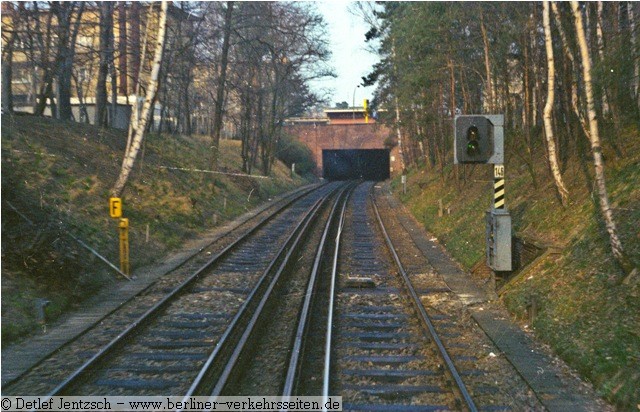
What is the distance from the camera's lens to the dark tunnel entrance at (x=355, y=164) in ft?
261

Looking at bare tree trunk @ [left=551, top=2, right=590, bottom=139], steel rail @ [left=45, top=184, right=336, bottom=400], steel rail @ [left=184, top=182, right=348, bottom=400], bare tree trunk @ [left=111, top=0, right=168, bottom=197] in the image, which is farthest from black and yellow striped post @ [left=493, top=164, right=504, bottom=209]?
bare tree trunk @ [left=111, top=0, right=168, bottom=197]

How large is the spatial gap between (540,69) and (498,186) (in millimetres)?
7917

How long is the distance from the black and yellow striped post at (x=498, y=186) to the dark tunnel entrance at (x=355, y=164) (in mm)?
63720

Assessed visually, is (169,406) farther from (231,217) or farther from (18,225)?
(231,217)

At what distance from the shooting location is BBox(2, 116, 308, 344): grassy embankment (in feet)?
40.6

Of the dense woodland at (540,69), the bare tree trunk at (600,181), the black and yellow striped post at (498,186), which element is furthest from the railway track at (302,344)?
the dense woodland at (540,69)

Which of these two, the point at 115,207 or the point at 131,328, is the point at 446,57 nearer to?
the point at 115,207

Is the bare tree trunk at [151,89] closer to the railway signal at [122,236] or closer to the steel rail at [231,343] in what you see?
the railway signal at [122,236]

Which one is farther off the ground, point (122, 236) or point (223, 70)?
point (223, 70)

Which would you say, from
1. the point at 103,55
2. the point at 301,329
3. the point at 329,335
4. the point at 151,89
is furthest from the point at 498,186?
the point at 103,55

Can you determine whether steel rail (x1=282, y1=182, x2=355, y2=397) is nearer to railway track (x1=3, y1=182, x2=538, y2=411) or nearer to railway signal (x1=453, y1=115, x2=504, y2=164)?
railway track (x1=3, y1=182, x2=538, y2=411)

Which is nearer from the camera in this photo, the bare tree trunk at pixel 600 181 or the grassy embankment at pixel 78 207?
the bare tree trunk at pixel 600 181

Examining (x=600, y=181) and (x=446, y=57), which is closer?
(x=600, y=181)

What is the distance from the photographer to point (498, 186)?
13875 mm
